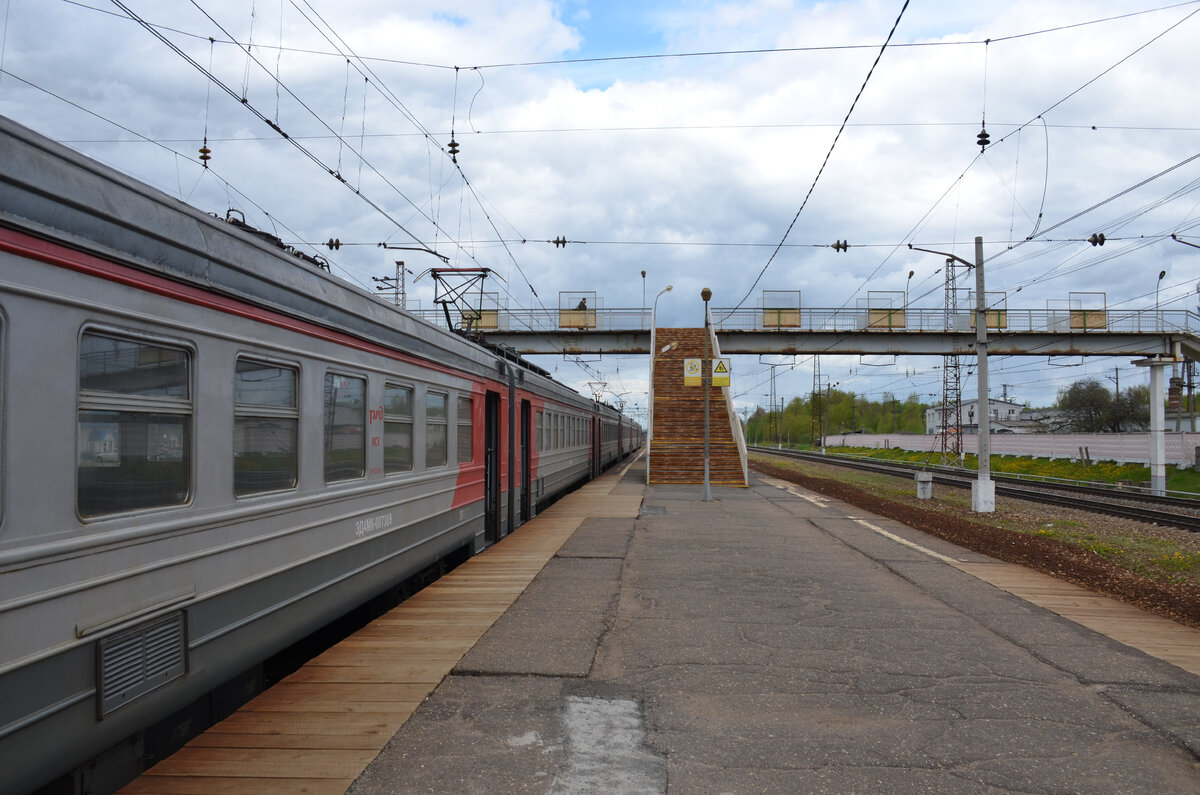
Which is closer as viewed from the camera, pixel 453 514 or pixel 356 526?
pixel 356 526

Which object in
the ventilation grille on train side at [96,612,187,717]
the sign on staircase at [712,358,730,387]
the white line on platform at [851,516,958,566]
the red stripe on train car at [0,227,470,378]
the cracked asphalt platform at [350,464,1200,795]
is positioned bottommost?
the white line on platform at [851,516,958,566]

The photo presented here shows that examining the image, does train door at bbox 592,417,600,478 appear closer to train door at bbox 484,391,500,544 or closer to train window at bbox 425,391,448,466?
train door at bbox 484,391,500,544

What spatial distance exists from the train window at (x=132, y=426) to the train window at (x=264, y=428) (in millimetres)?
505

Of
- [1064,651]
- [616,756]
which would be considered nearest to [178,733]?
[616,756]

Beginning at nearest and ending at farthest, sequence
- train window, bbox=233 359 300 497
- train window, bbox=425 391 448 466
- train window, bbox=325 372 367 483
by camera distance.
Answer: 1. train window, bbox=233 359 300 497
2. train window, bbox=325 372 367 483
3. train window, bbox=425 391 448 466

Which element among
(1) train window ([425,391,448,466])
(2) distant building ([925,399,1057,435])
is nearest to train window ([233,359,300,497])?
(1) train window ([425,391,448,466])

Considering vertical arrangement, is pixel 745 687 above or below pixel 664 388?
below

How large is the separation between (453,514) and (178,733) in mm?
4880

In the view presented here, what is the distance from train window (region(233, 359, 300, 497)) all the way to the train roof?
419 millimetres

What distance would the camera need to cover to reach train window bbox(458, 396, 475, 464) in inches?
363

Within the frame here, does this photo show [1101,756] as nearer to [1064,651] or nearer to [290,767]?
[1064,651]

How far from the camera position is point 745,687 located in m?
5.12

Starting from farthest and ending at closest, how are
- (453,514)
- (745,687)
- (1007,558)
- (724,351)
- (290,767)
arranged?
(724,351) → (1007,558) → (453,514) → (745,687) → (290,767)

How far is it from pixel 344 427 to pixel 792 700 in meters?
3.62
